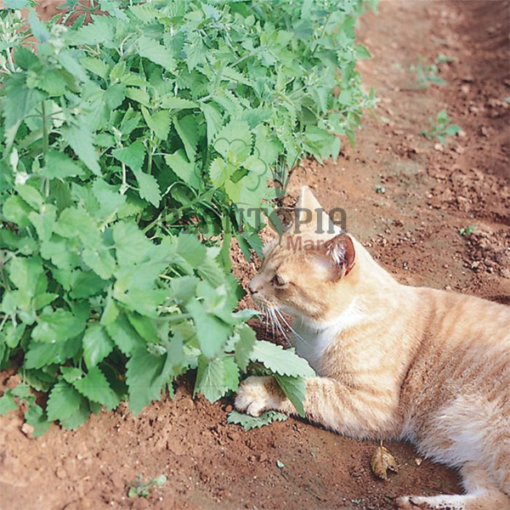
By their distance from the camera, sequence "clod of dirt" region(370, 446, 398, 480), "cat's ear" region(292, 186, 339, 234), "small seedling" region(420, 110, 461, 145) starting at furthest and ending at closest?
"small seedling" region(420, 110, 461, 145) < "cat's ear" region(292, 186, 339, 234) < "clod of dirt" region(370, 446, 398, 480)

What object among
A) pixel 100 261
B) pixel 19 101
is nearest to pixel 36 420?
pixel 100 261

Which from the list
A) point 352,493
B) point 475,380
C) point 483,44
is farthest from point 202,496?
point 483,44

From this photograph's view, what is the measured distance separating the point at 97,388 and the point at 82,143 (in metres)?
0.96

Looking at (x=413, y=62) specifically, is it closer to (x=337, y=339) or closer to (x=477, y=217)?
(x=477, y=217)

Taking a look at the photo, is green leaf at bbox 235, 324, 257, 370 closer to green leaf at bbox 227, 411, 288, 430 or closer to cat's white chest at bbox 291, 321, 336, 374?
green leaf at bbox 227, 411, 288, 430

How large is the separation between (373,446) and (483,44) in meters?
6.60

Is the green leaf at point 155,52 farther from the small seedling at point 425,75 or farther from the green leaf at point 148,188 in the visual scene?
the small seedling at point 425,75

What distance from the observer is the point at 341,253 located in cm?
329

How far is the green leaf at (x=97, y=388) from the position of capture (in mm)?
2768

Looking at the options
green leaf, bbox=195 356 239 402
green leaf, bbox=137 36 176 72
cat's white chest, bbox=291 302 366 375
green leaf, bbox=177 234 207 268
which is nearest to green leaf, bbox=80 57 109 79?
green leaf, bbox=137 36 176 72

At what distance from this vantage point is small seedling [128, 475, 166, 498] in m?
2.79

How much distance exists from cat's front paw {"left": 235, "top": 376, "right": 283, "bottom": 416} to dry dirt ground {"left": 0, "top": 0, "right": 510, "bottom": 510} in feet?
0.31

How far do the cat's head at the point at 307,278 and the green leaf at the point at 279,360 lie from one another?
0.29 meters

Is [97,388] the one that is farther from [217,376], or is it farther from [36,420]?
[217,376]
